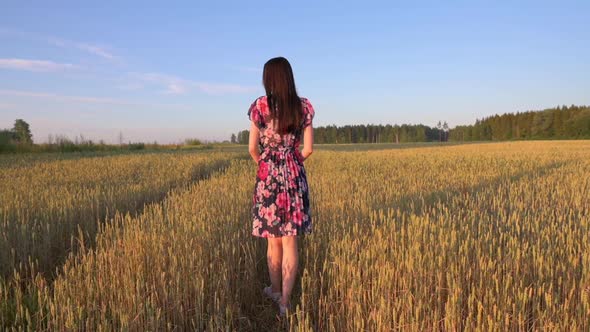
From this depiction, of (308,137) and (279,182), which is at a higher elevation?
(308,137)

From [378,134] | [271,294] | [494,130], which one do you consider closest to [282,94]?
[271,294]

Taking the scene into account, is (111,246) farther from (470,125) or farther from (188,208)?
(470,125)

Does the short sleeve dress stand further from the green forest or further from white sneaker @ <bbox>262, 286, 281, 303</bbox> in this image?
the green forest

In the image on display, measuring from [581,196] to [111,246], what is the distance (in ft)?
21.3

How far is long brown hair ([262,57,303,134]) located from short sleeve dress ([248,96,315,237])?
7 centimetres

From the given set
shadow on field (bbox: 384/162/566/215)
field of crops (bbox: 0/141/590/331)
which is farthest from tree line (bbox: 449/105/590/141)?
field of crops (bbox: 0/141/590/331)

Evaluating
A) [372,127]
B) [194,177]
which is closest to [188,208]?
[194,177]

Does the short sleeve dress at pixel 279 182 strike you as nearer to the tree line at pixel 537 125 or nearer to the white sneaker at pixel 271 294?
the white sneaker at pixel 271 294

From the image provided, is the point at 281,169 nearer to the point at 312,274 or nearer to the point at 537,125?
the point at 312,274

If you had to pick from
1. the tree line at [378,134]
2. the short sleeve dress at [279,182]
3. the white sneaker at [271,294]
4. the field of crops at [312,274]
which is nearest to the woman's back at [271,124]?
the short sleeve dress at [279,182]

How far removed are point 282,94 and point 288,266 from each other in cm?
131

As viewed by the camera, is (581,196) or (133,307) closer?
(133,307)

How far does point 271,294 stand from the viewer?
320 centimetres

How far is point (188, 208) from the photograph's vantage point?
16.5 feet
